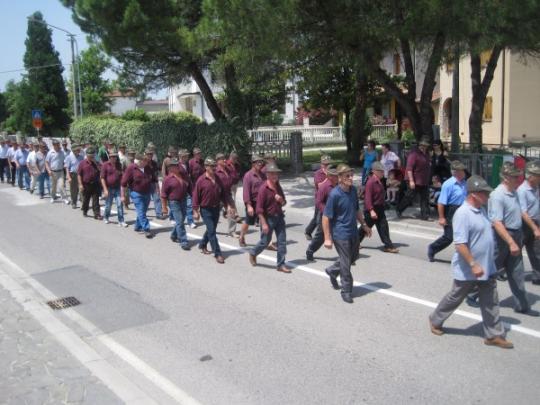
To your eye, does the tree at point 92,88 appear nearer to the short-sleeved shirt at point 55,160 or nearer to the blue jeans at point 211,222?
the short-sleeved shirt at point 55,160

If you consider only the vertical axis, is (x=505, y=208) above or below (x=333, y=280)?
above

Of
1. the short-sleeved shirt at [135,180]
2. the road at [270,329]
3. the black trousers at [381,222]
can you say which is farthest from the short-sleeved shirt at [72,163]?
the black trousers at [381,222]

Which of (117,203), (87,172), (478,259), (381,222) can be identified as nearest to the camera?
(478,259)

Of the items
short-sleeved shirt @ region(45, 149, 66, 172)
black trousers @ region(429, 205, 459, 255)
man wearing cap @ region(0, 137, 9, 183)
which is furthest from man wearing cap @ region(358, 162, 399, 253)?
man wearing cap @ region(0, 137, 9, 183)

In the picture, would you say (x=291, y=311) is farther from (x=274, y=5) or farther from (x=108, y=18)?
(x=108, y=18)

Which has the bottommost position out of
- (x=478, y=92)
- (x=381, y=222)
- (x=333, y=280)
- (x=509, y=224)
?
(x=333, y=280)

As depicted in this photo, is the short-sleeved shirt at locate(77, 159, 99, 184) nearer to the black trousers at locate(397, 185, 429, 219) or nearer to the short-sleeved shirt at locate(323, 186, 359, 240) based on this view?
the black trousers at locate(397, 185, 429, 219)

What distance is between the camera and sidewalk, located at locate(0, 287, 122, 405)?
4805 millimetres

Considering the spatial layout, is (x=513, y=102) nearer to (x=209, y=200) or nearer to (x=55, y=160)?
(x=55, y=160)

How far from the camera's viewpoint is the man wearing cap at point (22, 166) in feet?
62.7

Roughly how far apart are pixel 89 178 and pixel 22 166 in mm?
7146

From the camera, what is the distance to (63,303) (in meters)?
7.59

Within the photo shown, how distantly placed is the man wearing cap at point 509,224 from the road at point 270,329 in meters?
0.29

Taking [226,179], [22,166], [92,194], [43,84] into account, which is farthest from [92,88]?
[226,179]
